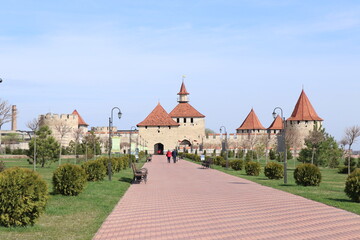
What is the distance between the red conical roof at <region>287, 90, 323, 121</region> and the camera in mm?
72463

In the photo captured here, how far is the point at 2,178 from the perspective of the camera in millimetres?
8461

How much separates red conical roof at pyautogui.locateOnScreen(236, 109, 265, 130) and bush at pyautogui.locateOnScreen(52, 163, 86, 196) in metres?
74.5

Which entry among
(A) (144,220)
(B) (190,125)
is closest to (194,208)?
(A) (144,220)

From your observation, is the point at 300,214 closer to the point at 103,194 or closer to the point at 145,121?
the point at 103,194

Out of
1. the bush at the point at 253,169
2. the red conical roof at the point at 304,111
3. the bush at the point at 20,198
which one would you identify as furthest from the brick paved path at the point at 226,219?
the red conical roof at the point at 304,111

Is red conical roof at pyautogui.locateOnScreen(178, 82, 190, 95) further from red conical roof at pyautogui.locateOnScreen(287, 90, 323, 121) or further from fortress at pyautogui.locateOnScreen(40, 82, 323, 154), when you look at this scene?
red conical roof at pyautogui.locateOnScreen(287, 90, 323, 121)

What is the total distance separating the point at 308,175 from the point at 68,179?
948 cm

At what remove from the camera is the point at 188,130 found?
80.4 meters

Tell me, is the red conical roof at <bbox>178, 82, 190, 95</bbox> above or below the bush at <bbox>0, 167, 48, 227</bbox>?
above

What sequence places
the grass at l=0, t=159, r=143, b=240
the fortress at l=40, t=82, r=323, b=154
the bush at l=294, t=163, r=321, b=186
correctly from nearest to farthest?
the grass at l=0, t=159, r=143, b=240 → the bush at l=294, t=163, r=321, b=186 → the fortress at l=40, t=82, r=323, b=154

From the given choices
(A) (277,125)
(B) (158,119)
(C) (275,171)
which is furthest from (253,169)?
(A) (277,125)

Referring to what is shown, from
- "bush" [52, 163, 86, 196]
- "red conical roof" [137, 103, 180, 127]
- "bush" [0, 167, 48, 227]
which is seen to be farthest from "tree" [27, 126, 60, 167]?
"red conical roof" [137, 103, 180, 127]

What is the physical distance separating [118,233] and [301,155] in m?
29.5

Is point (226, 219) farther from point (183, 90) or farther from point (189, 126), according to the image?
point (183, 90)
